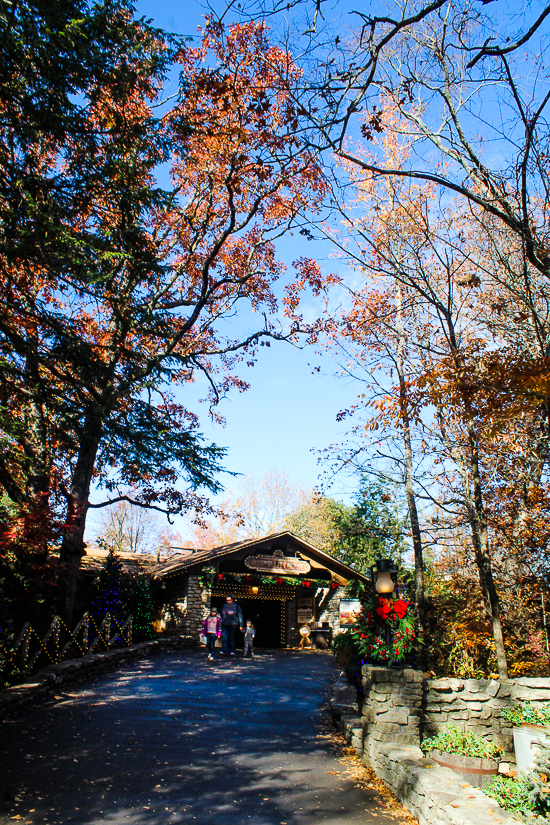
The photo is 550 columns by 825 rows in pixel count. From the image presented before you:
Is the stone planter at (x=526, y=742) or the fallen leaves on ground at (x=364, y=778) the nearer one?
the fallen leaves on ground at (x=364, y=778)

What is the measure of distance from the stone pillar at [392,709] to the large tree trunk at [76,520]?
7.87m

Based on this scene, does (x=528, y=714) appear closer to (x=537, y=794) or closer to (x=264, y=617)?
(x=537, y=794)

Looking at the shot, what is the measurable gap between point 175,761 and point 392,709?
2681 millimetres

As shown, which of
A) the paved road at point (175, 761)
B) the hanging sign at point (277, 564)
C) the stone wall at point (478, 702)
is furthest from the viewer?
the hanging sign at point (277, 564)

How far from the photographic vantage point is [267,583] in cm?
2097

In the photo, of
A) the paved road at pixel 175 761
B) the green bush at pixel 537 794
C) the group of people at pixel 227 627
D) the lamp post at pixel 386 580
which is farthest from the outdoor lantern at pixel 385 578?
the group of people at pixel 227 627

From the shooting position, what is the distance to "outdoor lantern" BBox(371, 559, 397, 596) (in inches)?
293

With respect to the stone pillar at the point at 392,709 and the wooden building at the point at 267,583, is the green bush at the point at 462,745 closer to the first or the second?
the stone pillar at the point at 392,709

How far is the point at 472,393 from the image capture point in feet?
23.9

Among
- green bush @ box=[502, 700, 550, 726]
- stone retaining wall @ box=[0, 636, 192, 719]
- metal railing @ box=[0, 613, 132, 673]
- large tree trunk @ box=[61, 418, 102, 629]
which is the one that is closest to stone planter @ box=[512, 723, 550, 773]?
green bush @ box=[502, 700, 550, 726]

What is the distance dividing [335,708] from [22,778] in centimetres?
477

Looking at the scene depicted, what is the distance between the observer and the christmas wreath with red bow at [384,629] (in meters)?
7.10

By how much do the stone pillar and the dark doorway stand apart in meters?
17.0

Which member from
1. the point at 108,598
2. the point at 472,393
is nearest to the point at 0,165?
the point at 472,393
